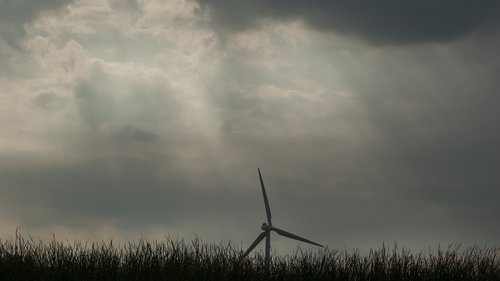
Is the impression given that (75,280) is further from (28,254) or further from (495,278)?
(495,278)

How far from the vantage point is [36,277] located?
3350cm

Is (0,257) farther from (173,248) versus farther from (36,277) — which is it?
(173,248)

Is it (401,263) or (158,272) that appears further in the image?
(401,263)

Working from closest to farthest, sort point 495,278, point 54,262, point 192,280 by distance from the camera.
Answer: point 192,280 → point 54,262 → point 495,278

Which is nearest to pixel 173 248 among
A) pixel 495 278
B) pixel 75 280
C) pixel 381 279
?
pixel 75 280

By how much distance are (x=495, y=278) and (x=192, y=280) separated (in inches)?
574

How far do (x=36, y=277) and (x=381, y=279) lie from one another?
15052mm

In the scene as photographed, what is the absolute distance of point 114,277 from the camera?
3331 centimetres

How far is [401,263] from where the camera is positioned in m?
36.5

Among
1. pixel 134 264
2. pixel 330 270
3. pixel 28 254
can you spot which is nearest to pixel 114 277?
pixel 134 264

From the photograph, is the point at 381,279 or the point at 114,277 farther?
the point at 381,279

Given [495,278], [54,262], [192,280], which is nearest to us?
[192,280]

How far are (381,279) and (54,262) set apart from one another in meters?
14.5

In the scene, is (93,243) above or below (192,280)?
→ above
